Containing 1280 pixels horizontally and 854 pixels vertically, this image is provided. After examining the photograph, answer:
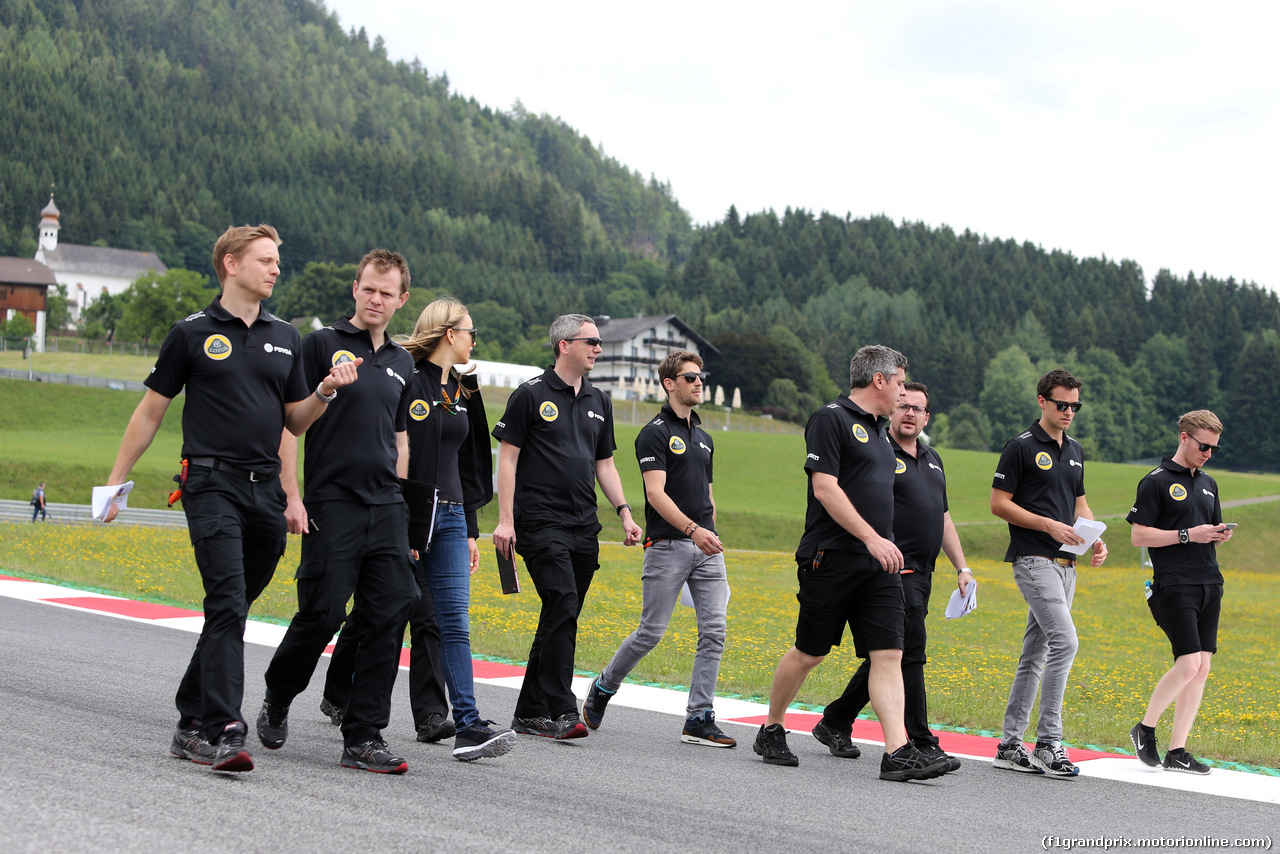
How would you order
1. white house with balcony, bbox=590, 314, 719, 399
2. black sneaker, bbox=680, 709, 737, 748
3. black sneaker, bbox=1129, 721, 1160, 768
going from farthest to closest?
white house with balcony, bbox=590, 314, 719, 399 → black sneaker, bbox=1129, 721, 1160, 768 → black sneaker, bbox=680, 709, 737, 748

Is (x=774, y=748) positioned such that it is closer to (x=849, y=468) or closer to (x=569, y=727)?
(x=569, y=727)

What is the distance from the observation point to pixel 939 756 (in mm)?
6223

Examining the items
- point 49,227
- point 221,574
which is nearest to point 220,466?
point 221,574

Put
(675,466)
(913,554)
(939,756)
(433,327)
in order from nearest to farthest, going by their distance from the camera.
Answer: (939,756) < (433,327) < (913,554) < (675,466)

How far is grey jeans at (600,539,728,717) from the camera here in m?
7.33

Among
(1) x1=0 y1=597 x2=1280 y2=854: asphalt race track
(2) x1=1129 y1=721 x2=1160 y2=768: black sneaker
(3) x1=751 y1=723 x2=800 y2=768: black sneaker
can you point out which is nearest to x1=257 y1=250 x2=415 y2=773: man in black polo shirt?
(1) x1=0 y1=597 x2=1280 y2=854: asphalt race track

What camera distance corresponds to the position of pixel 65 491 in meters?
40.6

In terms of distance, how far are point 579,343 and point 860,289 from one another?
187 metres

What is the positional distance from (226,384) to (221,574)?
84cm

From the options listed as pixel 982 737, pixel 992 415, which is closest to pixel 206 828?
pixel 982 737

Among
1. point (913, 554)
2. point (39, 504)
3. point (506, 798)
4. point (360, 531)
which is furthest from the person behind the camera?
point (39, 504)

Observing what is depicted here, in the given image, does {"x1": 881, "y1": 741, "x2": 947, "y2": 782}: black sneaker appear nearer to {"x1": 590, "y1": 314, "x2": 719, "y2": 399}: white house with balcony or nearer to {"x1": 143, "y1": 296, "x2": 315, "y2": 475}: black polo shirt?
{"x1": 143, "y1": 296, "x2": 315, "y2": 475}: black polo shirt

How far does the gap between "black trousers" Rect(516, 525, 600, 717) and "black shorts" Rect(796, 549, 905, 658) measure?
4.19 feet

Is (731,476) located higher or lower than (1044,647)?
lower
